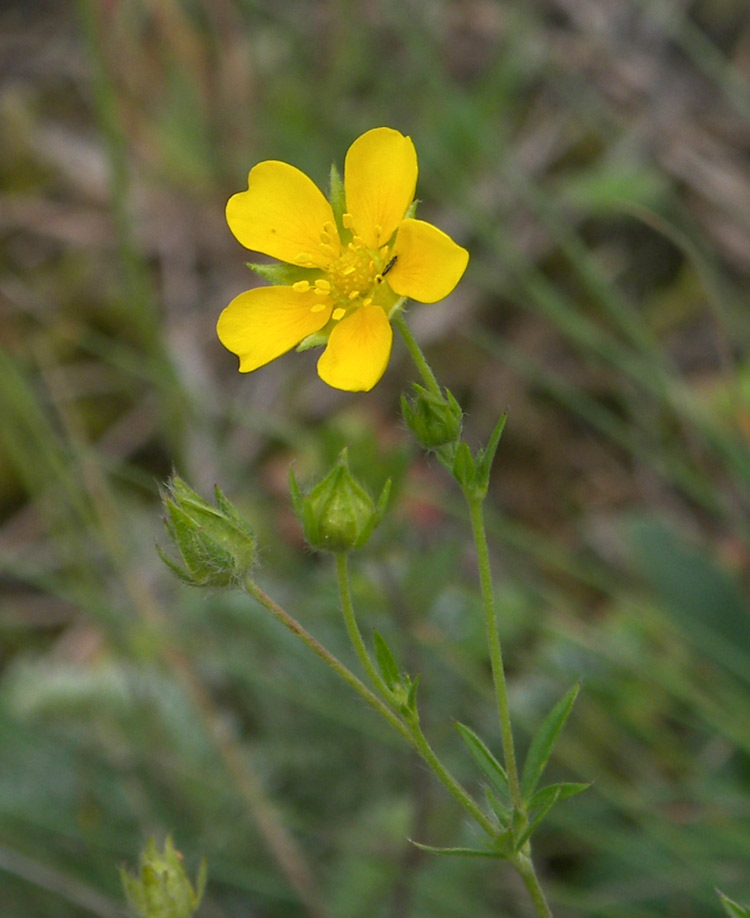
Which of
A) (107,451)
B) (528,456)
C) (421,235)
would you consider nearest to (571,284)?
(528,456)

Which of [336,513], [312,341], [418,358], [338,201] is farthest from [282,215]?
[336,513]

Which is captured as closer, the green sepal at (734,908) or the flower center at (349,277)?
the green sepal at (734,908)

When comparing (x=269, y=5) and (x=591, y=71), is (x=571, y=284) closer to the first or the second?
(x=591, y=71)

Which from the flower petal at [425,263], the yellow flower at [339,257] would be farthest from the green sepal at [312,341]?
the flower petal at [425,263]

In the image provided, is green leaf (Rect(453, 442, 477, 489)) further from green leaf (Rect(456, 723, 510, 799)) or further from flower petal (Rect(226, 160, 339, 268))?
flower petal (Rect(226, 160, 339, 268))

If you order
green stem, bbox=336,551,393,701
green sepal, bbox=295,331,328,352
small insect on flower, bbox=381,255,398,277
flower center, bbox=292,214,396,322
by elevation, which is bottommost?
green stem, bbox=336,551,393,701

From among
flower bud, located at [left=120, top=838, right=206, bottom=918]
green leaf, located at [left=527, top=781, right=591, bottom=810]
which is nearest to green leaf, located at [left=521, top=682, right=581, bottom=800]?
green leaf, located at [left=527, top=781, right=591, bottom=810]

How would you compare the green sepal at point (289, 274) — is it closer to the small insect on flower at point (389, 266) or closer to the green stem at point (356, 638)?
the small insect on flower at point (389, 266)
